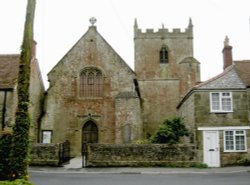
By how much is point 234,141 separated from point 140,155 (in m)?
6.42

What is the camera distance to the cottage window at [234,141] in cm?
2428

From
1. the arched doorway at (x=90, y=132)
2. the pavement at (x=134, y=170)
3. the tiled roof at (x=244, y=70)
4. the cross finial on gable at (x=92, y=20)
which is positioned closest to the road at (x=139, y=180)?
the pavement at (x=134, y=170)

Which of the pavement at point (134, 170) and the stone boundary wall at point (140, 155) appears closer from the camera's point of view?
the pavement at point (134, 170)

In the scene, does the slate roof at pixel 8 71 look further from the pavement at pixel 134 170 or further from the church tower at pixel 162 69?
the church tower at pixel 162 69

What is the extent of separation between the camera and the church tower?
43.8 m

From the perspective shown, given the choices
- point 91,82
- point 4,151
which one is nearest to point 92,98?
point 91,82

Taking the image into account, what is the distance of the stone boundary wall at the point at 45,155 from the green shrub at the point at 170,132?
21.6 ft

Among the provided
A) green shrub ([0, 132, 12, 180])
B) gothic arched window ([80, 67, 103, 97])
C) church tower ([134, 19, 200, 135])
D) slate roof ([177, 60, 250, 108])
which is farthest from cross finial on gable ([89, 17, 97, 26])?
green shrub ([0, 132, 12, 180])

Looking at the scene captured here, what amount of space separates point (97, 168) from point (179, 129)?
21.0 ft

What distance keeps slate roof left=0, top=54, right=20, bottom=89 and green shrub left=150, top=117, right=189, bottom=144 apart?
1135 centimetres

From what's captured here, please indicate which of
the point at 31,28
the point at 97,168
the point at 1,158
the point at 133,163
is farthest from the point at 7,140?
the point at 133,163

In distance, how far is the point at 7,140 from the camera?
642 inches

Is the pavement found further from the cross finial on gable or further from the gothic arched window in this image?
the cross finial on gable

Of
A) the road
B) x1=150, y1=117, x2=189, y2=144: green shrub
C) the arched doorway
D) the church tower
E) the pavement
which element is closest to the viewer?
the road
